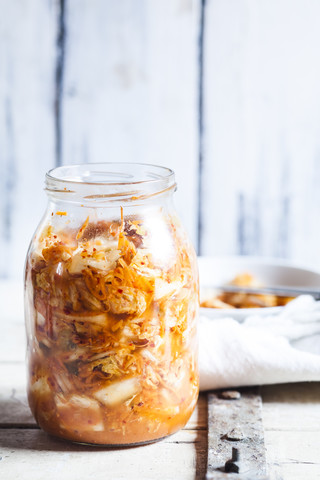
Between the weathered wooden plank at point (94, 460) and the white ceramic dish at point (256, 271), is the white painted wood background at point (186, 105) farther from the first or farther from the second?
the weathered wooden plank at point (94, 460)

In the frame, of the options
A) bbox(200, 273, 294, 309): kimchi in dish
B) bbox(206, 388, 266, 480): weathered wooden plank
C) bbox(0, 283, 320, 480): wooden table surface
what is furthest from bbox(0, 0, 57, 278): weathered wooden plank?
bbox(206, 388, 266, 480): weathered wooden plank

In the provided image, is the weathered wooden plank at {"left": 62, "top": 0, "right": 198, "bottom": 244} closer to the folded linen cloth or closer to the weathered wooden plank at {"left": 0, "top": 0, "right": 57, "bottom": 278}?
the weathered wooden plank at {"left": 0, "top": 0, "right": 57, "bottom": 278}

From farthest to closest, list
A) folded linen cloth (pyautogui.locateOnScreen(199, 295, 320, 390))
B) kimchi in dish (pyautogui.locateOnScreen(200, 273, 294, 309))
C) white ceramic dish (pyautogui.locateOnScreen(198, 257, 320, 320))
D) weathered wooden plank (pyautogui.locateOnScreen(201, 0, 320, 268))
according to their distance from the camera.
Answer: weathered wooden plank (pyautogui.locateOnScreen(201, 0, 320, 268)) → white ceramic dish (pyautogui.locateOnScreen(198, 257, 320, 320)) → kimchi in dish (pyautogui.locateOnScreen(200, 273, 294, 309)) → folded linen cloth (pyautogui.locateOnScreen(199, 295, 320, 390))

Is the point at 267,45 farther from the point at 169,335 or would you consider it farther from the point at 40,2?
the point at 169,335

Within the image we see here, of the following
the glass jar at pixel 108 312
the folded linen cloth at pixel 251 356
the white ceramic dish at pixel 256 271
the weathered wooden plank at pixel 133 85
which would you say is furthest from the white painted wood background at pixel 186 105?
the glass jar at pixel 108 312

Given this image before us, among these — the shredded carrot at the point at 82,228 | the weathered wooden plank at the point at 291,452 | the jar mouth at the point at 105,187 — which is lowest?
the weathered wooden plank at the point at 291,452

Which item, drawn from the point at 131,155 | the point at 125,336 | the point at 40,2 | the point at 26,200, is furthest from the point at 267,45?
the point at 125,336
